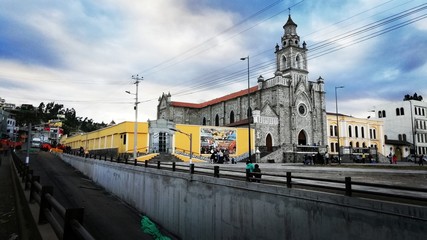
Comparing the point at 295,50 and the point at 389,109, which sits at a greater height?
the point at 295,50

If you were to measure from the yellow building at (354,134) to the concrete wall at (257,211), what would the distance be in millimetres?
48990

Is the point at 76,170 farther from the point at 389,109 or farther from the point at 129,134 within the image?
the point at 389,109

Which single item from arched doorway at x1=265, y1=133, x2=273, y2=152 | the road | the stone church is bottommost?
the road

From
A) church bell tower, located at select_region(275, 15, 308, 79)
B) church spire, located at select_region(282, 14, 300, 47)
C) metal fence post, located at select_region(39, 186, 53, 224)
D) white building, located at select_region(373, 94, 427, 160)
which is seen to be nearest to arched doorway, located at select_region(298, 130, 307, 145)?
church bell tower, located at select_region(275, 15, 308, 79)

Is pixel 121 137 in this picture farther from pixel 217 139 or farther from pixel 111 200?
pixel 111 200

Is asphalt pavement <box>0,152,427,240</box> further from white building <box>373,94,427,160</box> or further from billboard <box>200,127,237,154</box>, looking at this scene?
white building <box>373,94,427,160</box>

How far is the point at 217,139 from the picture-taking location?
48.1 m

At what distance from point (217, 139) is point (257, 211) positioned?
37224 millimetres

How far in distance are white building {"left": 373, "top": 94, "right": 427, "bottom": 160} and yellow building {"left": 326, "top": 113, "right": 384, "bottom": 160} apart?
151 inches

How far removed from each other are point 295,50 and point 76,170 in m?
44.4

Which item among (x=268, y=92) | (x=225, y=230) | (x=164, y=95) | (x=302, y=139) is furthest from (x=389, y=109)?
(x=225, y=230)

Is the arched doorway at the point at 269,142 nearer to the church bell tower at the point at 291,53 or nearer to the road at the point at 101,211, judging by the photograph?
the church bell tower at the point at 291,53

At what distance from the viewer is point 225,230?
12641 mm

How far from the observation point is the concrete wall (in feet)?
22.9
